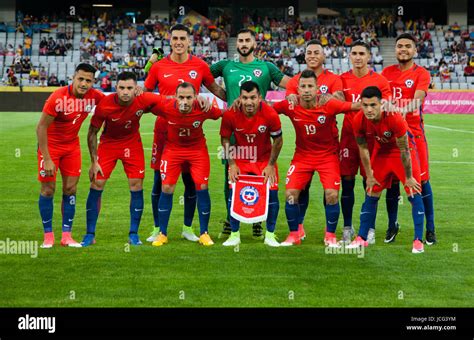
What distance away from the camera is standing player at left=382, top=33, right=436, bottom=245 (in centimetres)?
1030

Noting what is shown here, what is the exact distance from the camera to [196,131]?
33.8ft

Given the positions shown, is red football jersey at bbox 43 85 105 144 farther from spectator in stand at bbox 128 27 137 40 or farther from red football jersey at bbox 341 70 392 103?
spectator in stand at bbox 128 27 137 40

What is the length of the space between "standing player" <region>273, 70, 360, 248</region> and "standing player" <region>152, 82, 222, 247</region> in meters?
0.95

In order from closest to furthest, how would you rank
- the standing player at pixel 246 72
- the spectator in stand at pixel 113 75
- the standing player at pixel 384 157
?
the standing player at pixel 384 157 < the standing player at pixel 246 72 < the spectator in stand at pixel 113 75

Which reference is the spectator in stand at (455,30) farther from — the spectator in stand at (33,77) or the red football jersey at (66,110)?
the red football jersey at (66,110)

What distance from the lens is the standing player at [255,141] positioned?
10.1 meters

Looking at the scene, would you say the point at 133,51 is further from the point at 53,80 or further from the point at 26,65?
the point at 53,80

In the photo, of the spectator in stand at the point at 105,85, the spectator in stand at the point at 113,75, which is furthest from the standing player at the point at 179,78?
the spectator in stand at the point at 113,75

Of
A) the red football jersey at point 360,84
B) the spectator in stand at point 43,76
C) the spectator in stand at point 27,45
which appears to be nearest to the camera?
the red football jersey at point 360,84

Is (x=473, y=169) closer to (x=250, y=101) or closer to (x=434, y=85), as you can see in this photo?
(x=250, y=101)

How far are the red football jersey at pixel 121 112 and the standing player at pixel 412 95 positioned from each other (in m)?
2.82

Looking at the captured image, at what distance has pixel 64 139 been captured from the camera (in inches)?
391

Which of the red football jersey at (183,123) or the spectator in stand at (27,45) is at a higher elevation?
the spectator in stand at (27,45)

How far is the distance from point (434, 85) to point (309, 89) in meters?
33.7
